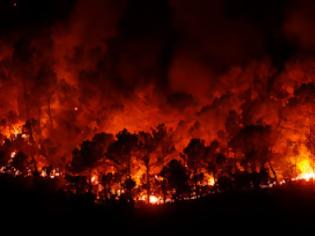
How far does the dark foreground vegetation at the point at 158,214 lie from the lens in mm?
12422

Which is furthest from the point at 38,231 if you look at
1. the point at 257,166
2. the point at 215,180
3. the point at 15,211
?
the point at 257,166

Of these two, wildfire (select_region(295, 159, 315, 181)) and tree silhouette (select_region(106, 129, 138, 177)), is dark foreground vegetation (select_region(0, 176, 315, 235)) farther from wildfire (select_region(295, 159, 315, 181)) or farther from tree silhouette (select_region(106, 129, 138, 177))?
wildfire (select_region(295, 159, 315, 181))

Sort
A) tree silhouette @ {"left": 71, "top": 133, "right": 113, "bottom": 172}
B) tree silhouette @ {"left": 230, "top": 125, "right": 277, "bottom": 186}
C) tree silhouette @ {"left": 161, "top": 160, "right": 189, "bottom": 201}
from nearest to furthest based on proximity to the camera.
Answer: tree silhouette @ {"left": 161, "top": 160, "right": 189, "bottom": 201}, tree silhouette @ {"left": 71, "top": 133, "right": 113, "bottom": 172}, tree silhouette @ {"left": 230, "top": 125, "right": 277, "bottom": 186}

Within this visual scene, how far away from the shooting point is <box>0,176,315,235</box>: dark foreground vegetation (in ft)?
40.8

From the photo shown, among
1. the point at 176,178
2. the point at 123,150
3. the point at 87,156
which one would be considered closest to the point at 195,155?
the point at 176,178

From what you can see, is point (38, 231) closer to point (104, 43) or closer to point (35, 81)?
point (35, 81)

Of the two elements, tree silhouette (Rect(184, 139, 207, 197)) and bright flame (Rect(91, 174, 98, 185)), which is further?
bright flame (Rect(91, 174, 98, 185))

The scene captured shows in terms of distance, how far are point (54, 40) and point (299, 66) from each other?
9.49 meters

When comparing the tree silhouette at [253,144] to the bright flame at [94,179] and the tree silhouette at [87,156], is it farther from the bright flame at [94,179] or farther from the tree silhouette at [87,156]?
the bright flame at [94,179]

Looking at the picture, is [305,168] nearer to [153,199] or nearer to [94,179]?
[153,199]

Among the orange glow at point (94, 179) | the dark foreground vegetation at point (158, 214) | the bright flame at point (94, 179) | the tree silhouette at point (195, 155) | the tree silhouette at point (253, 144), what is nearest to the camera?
the dark foreground vegetation at point (158, 214)

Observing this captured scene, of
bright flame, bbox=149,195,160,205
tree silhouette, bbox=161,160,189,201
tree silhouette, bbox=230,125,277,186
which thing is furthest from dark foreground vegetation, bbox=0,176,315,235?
tree silhouette, bbox=230,125,277,186

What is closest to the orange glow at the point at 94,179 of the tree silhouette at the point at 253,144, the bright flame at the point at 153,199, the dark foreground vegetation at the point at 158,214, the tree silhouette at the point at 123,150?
the tree silhouette at the point at 123,150

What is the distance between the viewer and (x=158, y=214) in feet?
49.0
